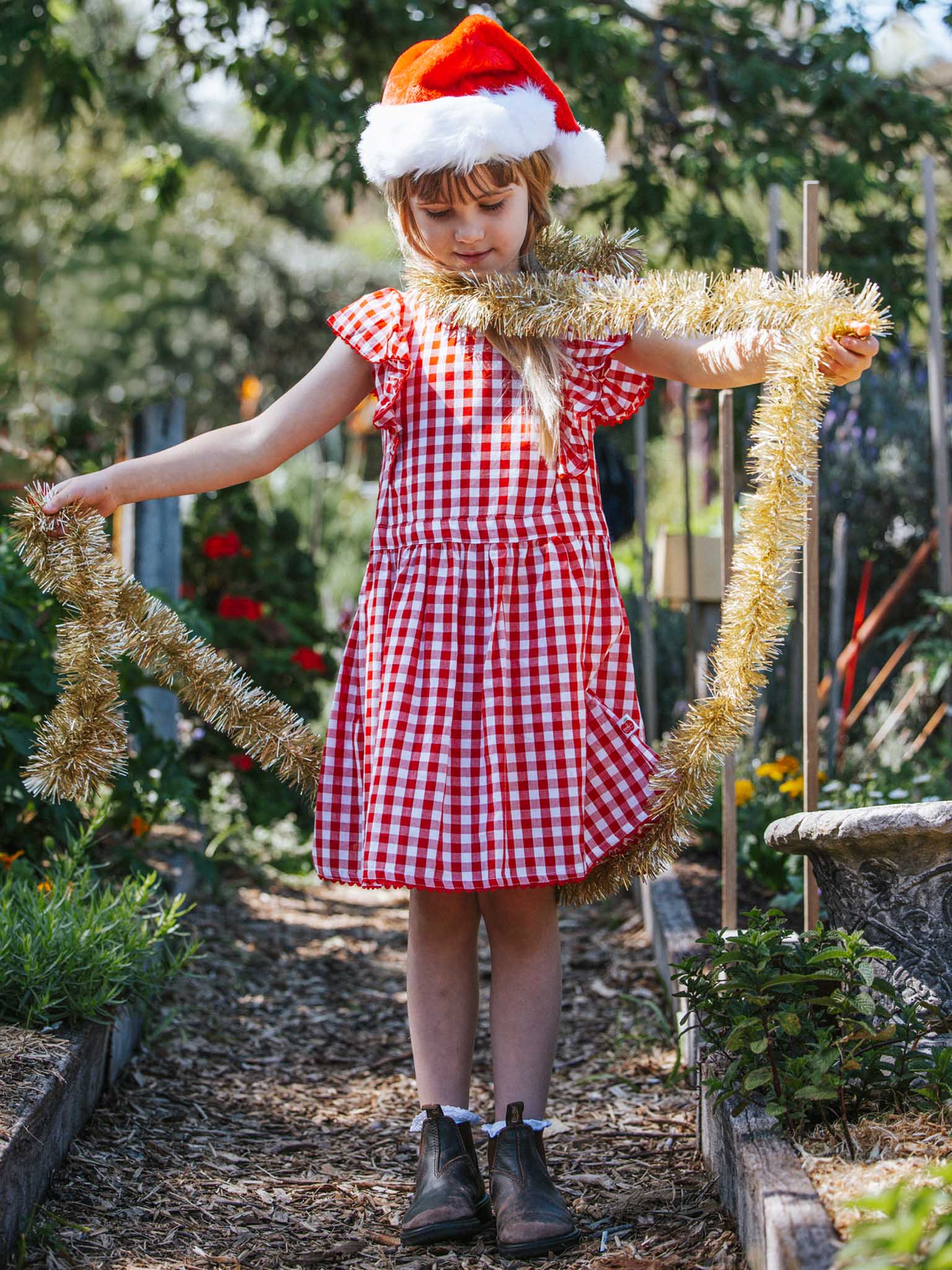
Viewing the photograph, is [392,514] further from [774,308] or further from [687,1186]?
[687,1186]

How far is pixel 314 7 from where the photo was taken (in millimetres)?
3475

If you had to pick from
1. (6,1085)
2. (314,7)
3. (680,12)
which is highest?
(680,12)

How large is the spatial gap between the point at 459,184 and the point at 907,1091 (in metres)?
1.41

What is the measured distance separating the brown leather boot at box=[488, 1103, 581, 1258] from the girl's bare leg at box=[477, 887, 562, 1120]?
0.18 ft

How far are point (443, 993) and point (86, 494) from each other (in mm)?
934

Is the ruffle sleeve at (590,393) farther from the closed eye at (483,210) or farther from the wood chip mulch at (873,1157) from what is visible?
the wood chip mulch at (873,1157)

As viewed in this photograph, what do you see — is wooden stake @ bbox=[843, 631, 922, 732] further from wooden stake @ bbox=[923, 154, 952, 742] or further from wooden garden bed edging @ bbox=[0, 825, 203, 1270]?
wooden garden bed edging @ bbox=[0, 825, 203, 1270]

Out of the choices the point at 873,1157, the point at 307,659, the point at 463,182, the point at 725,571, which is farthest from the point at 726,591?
the point at 307,659

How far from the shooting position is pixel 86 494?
1.94m

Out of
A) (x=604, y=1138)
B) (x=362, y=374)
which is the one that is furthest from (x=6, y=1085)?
(x=362, y=374)

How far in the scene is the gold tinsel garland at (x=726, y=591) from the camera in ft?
5.94

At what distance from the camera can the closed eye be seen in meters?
1.94

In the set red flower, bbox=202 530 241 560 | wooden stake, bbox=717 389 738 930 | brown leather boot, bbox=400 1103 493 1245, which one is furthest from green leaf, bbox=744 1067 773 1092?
red flower, bbox=202 530 241 560

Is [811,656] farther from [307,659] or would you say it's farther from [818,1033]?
[307,659]
